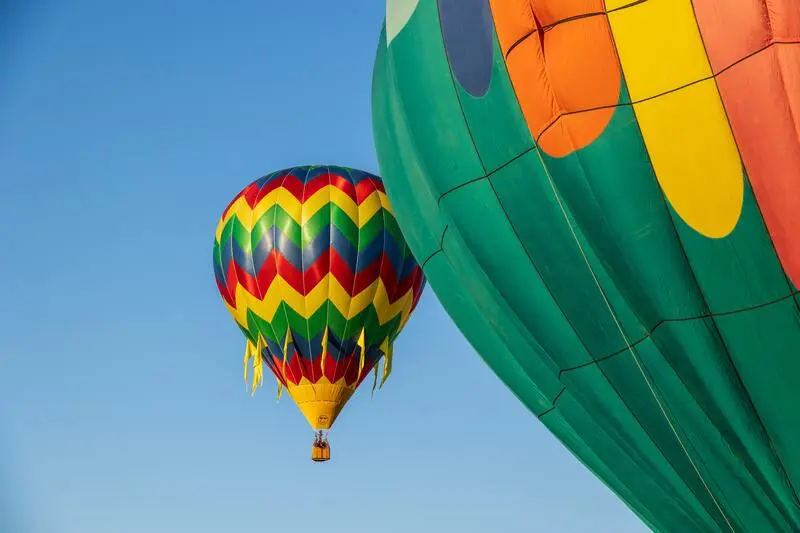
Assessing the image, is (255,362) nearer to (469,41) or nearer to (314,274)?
(314,274)

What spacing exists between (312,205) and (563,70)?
8981 mm

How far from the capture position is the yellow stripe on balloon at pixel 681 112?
638 cm

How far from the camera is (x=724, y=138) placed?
6.34 meters

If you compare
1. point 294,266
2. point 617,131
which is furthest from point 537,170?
point 294,266

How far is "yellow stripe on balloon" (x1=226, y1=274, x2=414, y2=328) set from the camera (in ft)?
50.3

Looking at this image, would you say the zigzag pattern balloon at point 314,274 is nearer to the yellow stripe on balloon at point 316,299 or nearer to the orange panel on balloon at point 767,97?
the yellow stripe on balloon at point 316,299

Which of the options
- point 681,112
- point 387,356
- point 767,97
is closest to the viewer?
point 767,97

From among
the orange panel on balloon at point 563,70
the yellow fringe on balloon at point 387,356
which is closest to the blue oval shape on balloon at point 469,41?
the orange panel on balloon at point 563,70

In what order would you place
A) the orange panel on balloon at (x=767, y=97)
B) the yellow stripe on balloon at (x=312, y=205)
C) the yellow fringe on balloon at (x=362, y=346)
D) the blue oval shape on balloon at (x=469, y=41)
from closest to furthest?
the orange panel on balloon at (x=767, y=97) → the blue oval shape on balloon at (x=469, y=41) → the yellow stripe on balloon at (x=312, y=205) → the yellow fringe on balloon at (x=362, y=346)

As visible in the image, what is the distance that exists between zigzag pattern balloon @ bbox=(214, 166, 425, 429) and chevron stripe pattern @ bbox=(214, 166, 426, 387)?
0.5 inches

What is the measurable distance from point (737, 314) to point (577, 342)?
3.79 feet

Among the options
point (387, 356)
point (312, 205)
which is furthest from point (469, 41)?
point (387, 356)

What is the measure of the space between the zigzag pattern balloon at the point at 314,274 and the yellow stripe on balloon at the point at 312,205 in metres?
0.01

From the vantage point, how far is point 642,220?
22.0ft
